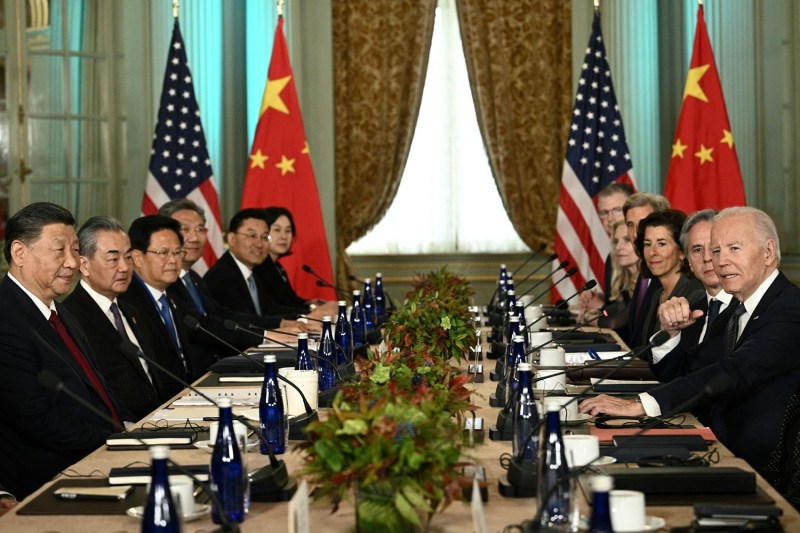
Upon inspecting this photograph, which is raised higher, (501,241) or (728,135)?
(728,135)

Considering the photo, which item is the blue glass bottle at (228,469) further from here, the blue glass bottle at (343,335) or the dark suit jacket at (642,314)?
the dark suit jacket at (642,314)

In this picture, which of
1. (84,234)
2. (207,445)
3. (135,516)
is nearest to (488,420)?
(207,445)

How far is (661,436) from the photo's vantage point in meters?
2.63

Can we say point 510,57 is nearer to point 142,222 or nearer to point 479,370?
point 142,222

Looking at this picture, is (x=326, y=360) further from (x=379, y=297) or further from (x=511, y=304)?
(x=379, y=297)

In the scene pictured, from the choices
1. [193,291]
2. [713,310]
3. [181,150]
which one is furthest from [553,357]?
[181,150]

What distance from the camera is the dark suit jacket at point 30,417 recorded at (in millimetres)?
3113

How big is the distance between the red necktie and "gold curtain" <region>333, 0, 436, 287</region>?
494 centimetres

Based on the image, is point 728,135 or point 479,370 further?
point 728,135

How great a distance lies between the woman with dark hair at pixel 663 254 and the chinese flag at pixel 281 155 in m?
3.48

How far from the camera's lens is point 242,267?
6.59 meters

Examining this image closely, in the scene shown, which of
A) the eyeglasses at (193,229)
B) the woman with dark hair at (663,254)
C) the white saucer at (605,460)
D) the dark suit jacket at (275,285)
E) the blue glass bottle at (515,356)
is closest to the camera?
the white saucer at (605,460)

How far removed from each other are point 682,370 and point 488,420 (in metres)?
1.20

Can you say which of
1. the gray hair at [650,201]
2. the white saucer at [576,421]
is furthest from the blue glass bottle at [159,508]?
the gray hair at [650,201]
